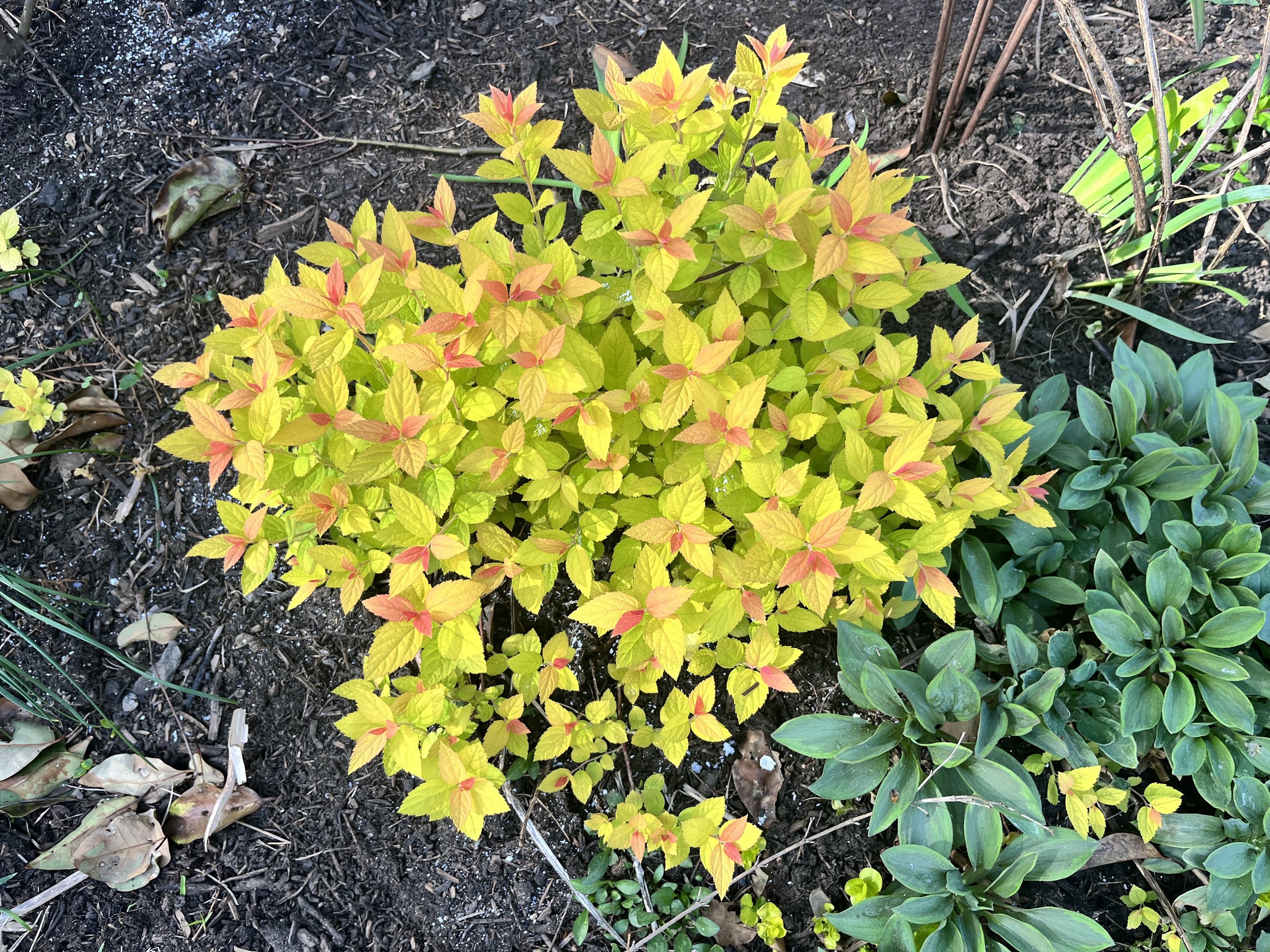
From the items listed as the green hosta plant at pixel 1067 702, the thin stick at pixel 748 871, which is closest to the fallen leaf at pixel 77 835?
the thin stick at pixel 748 871

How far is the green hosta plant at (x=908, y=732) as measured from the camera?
168 cm

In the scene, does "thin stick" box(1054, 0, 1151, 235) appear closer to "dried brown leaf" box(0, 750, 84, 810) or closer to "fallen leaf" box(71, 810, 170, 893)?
"fallen leaf" box(71, 810, 170, 893)

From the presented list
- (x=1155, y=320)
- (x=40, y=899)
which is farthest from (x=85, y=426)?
(x=1155, y=320)

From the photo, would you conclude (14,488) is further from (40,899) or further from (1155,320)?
(1155,320)

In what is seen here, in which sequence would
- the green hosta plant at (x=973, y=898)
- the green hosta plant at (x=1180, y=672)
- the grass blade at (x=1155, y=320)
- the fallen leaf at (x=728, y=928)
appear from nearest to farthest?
the green hosta plant at (x=973, y=898) → the green hosta plant at (x=1180, y=672) → the fallen leaf at (x=728, y=928) → the grass blade at (x=1155, y=320)

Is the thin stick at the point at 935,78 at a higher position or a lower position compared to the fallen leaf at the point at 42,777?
higher

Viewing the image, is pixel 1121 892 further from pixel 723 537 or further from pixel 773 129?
pixel 773 129

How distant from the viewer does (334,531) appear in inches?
71.4

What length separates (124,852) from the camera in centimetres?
189

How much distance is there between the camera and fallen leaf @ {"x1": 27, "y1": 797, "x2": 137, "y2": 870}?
190cm

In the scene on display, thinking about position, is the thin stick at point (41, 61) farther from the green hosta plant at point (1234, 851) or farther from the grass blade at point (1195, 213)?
the green hosta plant at point (1234, 851)

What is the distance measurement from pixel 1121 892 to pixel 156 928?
2.46 m

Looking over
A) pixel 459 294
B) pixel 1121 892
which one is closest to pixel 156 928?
pixel 459 294

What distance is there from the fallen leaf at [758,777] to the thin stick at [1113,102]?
1738 millimetres
